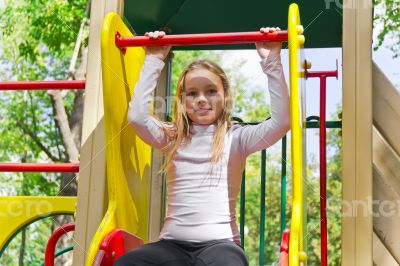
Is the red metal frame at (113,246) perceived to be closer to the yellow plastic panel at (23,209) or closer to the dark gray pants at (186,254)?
the dark gray pants at (186,254)

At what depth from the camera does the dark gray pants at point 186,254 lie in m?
2.07

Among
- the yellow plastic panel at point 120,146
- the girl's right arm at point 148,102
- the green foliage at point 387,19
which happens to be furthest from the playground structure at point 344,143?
the green foliage at point 387,19

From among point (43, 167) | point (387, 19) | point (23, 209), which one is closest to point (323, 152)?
point (43, 167)

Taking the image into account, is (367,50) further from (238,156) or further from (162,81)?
(162,81)

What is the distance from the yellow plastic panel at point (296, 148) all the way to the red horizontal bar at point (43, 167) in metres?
1.25

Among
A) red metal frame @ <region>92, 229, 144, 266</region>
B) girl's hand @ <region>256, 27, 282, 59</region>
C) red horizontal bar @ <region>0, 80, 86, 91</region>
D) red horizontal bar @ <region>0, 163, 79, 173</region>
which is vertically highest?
girl's hand @ <region>256, 27, 282, 59</region>

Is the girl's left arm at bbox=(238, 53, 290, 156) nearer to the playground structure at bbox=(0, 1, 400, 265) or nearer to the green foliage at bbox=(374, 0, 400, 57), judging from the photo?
the playground structure at bbox=(0, 1, 400, 265)

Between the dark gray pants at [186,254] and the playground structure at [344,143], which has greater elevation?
the playground structure at [344,143]

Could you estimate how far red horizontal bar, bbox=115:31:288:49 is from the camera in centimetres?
239

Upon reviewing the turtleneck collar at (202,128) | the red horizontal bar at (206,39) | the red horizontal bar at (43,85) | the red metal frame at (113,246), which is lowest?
the red metal frame at (113,246)

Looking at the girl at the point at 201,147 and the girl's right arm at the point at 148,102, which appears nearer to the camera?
the girl at the point at 201,147

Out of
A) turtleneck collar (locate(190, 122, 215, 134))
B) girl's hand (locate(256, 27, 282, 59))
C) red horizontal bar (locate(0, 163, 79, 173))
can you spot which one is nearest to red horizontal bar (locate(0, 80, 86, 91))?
red horizontal bar (locate(0, 163, 79, 173))

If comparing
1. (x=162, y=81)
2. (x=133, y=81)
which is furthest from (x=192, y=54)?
(x=133, y=81)

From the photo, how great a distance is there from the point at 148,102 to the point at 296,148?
75 centimetres
